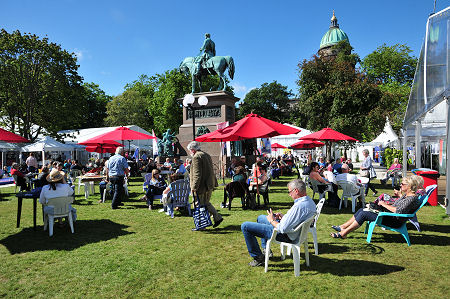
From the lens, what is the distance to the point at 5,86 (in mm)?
22234

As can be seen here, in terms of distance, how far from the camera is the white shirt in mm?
6062

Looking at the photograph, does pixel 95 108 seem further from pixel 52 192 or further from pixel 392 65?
pixel 52 192

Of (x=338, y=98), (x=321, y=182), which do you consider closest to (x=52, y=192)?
(x=321, y=182)

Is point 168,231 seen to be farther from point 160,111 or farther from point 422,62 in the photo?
point 160,111

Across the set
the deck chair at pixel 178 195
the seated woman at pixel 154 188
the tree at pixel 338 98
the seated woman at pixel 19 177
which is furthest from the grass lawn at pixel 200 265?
the tree at pixel 338 98

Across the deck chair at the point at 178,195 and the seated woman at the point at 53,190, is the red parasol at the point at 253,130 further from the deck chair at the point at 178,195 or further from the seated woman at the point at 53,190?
the seated woman at the point at 53,190

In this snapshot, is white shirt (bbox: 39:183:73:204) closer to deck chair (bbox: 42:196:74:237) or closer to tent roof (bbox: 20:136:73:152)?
deck chair (bbox: 42:196:74:237)

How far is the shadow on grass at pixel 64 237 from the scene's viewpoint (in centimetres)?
556

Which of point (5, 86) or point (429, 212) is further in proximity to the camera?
point (5, 86)

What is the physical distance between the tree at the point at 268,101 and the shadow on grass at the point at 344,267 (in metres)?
56.4

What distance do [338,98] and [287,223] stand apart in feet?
68.3

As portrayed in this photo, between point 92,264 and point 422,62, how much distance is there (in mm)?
10769

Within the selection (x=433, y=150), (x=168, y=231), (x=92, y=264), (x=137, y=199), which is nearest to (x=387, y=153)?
(x=433, y=150)

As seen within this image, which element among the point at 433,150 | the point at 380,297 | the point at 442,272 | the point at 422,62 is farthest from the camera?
the point at 433,150
